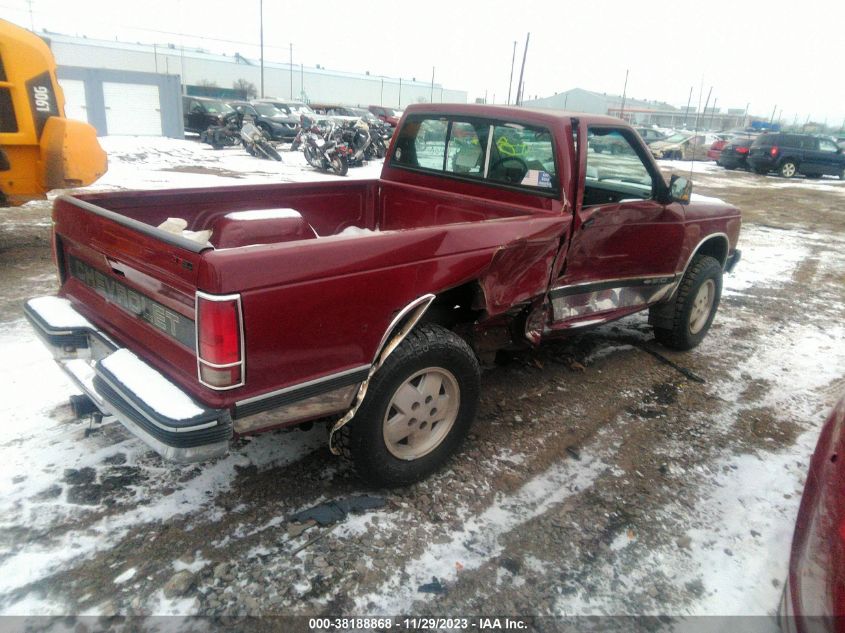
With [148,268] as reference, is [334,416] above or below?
below

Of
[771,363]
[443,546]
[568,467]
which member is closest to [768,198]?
[771,363]

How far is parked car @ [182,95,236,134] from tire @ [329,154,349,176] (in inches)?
366

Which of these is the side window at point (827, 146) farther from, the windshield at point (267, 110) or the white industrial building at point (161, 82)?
the white industrial building at point (161, 82)

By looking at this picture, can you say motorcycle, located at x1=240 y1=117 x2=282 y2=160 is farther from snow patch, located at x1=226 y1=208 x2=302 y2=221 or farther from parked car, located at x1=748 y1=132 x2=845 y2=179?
parked car, located at x1=748 y1=132 x2=845 y2=179

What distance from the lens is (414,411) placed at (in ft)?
9.68

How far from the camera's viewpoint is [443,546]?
104 inches

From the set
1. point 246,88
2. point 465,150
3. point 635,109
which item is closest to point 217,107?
point 465,150

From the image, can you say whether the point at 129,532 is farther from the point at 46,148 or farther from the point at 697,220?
the point at 46,148

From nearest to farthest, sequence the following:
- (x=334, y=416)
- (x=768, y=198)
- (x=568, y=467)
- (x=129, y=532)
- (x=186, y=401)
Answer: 1. (x=186, y=401)
2. (x=129, y=532)
3. (x=334, y=416)
4. (x=568, y=467)
5. (x=768, y=198)

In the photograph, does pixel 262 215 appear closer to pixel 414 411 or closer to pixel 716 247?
pixel 414 411

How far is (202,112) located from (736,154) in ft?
70.6

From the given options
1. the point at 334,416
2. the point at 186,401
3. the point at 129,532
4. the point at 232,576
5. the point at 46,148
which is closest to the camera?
the point at 186,401

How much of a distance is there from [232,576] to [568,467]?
1.88 m

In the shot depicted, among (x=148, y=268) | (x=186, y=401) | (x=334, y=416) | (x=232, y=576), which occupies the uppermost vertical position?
(x=148, y=268)
